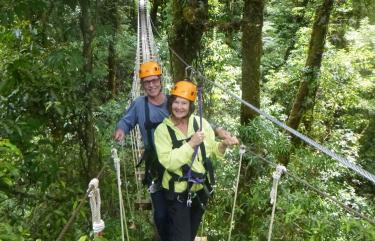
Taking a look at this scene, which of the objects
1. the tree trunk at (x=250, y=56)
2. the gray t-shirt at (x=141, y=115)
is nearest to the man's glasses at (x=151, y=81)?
the gray t-shirt at (x=141, y=115)

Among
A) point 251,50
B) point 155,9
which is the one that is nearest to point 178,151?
point 251,50

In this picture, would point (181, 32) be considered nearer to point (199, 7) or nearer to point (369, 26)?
point (199, 7)

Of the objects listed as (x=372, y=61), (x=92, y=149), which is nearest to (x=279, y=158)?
(x=92, y=149)

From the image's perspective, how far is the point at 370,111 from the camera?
721cm

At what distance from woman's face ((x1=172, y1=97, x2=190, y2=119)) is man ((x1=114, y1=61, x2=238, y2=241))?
18 cm

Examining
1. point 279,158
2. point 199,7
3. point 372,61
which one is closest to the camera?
point 199,7

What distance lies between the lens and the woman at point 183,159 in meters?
1.71

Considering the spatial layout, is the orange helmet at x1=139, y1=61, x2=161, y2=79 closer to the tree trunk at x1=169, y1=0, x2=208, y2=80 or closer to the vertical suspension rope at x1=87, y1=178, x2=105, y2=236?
the vertical suspension rope at x1=87, y1=178, x2=105, y2=236

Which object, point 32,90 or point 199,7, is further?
point 199,7

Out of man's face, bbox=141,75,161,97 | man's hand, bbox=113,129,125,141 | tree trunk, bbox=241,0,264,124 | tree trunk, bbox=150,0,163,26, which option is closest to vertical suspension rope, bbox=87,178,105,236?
man's hand, bbox=113,129,125,141

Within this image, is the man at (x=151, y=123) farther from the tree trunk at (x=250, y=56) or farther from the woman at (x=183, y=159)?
the tree trunk at (x=250, y=56)

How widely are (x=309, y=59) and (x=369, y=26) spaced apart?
2.75m

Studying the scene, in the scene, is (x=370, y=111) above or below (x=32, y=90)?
below

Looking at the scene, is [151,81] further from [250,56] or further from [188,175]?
[250,56]
